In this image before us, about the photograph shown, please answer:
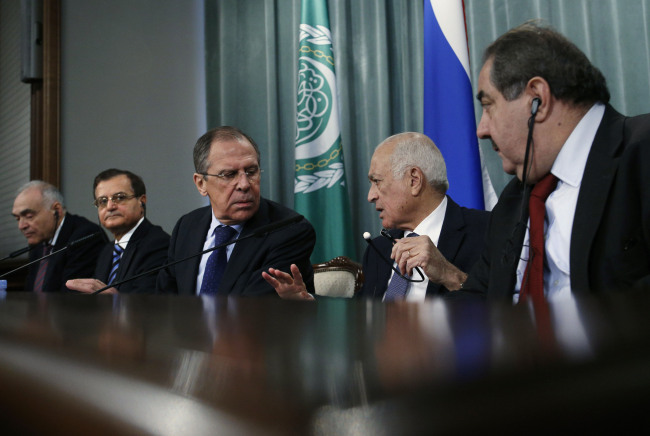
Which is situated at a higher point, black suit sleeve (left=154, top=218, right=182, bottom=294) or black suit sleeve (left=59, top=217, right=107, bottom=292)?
black suit sleeve (left=59, top=217, right=107, bottom=292)

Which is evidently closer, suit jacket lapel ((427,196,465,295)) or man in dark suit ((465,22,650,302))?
man in dark suit ((465,22,650,302))

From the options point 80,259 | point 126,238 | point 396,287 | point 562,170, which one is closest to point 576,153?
point 562,170

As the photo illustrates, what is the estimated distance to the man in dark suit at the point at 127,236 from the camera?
2.84 metres

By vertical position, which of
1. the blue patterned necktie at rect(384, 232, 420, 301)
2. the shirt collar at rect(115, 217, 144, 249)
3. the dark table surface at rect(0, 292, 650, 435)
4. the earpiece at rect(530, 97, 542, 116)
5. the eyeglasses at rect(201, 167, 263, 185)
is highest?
the eyeglasses at rect(201, 167, 263, 185)

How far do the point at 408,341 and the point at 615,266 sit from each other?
3.58 feet

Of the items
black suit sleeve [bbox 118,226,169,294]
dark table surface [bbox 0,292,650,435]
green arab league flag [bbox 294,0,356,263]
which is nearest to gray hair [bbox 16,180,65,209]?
black suit sleeve [bbox 118,226,169,294]

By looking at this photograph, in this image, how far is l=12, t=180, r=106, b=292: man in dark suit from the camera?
3.54m

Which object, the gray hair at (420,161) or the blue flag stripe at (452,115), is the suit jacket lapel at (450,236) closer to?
the gray hair at (420,161)

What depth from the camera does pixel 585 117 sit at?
1352 millimetres

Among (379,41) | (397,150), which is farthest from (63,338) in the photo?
(379,41)

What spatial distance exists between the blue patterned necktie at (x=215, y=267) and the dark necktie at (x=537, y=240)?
114 centimetres

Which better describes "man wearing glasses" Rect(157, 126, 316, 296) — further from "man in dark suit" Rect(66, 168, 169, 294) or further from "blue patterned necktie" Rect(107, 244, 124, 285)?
"blue patterned necktie" Rect(107, 244, 124, 285)

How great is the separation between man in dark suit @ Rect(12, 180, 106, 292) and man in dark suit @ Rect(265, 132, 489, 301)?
2037 mm

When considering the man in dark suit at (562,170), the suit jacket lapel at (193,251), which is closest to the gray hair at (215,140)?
the suit jacket lapel at (193,251)
